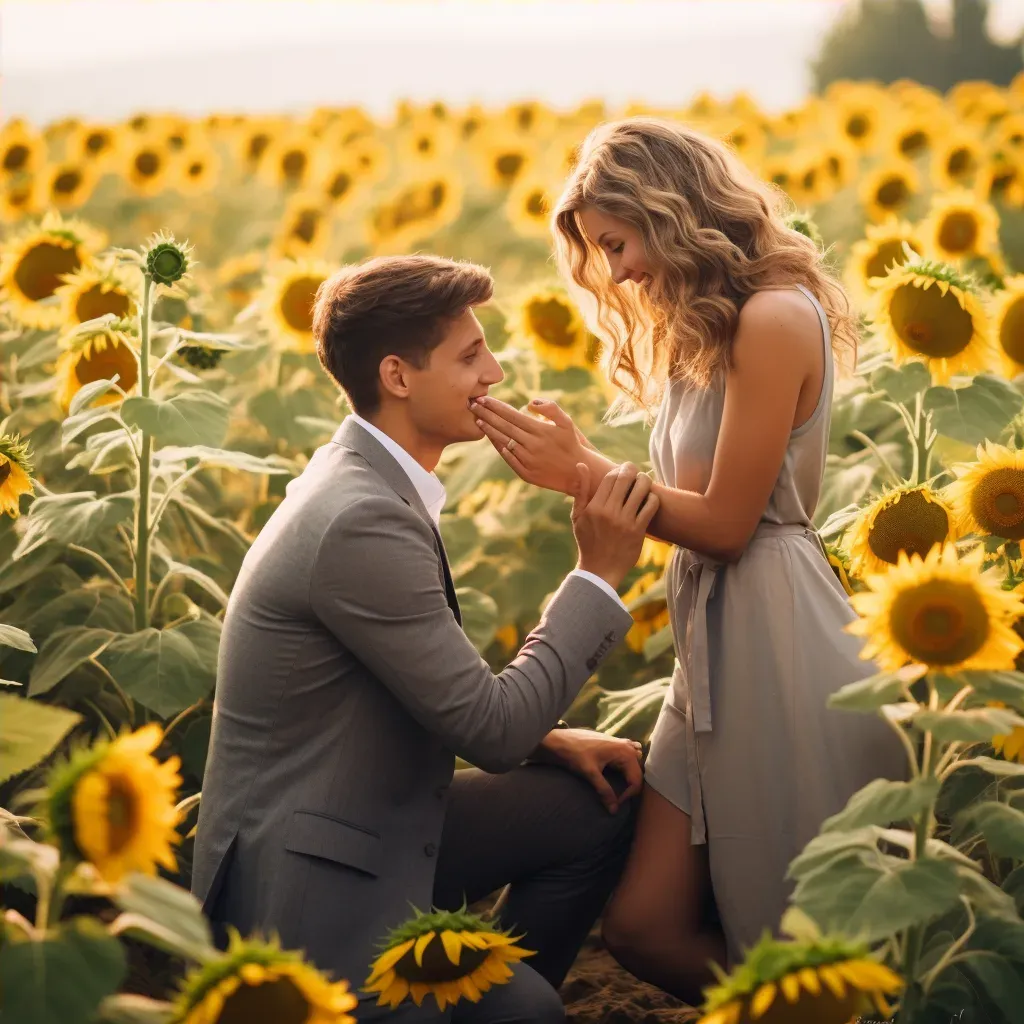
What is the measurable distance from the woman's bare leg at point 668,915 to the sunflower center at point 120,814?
4.13ft

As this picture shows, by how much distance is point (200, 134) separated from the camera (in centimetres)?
966

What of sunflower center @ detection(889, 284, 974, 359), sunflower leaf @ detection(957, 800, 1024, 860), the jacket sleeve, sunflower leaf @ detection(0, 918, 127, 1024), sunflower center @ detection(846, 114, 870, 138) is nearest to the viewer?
sunflower leaf @ detection(0, 918, 127, 1024)

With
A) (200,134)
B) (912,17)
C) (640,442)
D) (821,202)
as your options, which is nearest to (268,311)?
(640,442)

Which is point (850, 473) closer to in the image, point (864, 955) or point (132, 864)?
point (864, 955)

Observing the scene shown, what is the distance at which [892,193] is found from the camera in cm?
720

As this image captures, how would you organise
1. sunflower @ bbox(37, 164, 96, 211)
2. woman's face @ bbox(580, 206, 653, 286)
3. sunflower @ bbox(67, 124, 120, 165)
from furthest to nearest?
sunflower @ bbox(67, 124, 120, 165) → sunflower @ bbox(37, 164, 96, 211) → woman's face @ bbox(580, 206, 653, 286)

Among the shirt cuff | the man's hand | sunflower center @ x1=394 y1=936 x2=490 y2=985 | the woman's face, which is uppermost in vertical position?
the woman's face

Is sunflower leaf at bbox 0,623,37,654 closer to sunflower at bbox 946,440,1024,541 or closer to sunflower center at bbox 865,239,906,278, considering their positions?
sunflower at bbox 946,440,1024,541

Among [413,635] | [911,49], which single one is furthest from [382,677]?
[911,49]

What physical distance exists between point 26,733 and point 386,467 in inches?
36.5

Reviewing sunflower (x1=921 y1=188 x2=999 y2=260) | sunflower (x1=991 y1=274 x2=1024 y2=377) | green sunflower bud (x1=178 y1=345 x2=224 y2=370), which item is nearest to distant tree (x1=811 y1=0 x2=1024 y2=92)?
sunflower (x1=921 y1=188 x2=999 y2=260)

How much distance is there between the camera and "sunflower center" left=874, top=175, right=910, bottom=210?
23.5 feet

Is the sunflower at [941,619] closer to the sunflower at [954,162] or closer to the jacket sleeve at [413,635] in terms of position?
the jacket sleeve at [413,635]

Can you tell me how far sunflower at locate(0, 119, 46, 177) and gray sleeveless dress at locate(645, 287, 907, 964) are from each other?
5.99m
